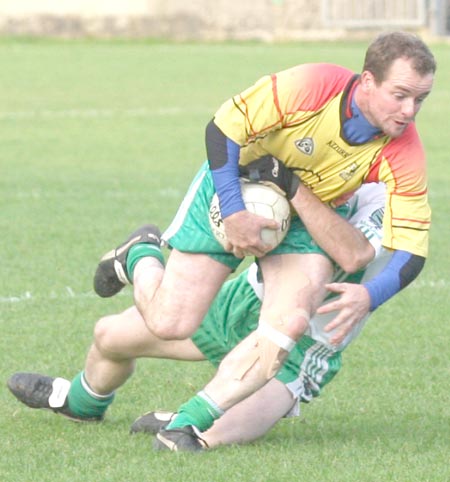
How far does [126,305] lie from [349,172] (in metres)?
2.85

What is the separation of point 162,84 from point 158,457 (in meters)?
16.5

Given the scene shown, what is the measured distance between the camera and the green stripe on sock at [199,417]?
532 cm

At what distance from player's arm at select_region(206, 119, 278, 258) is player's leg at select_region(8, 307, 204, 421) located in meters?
0.57

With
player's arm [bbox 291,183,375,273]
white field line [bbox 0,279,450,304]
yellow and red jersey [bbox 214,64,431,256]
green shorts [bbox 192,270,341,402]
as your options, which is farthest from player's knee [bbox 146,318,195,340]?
white field line [bbox 0,279,450,304]

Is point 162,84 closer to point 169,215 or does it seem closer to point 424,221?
point 169,215

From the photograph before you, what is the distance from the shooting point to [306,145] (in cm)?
550

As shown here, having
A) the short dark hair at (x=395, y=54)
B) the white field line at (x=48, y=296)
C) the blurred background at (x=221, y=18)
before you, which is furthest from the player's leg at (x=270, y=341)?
the blurred background at (x=221, y=18)

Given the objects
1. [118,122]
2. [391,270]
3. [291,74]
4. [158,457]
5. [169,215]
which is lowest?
[118,122]

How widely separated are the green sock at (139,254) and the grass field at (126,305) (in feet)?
1.92

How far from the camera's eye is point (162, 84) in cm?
2147

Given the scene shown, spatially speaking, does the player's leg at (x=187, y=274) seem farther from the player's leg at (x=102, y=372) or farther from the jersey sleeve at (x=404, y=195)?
the jersey sleeve at (x=404, y=195)

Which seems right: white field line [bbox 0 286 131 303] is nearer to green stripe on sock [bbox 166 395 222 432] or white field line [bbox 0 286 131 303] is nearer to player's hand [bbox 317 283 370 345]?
green stripe on sock [bbox 166 395 222 432]

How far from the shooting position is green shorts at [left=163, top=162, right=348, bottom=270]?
561 cm

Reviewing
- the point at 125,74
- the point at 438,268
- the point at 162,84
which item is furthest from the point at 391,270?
the point at 125,74
